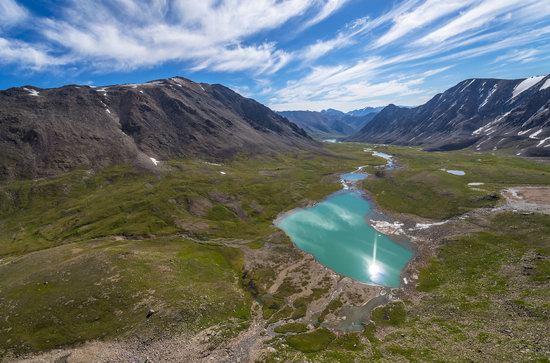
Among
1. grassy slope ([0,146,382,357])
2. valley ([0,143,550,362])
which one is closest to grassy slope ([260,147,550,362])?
valley ([0,143,550,362])

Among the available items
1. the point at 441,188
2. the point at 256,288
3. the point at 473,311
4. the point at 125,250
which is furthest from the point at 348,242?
the point at 441,188

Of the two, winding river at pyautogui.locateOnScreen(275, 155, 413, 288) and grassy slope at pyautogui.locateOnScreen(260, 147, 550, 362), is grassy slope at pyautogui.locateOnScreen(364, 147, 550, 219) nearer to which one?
winding river at pyautogui.locateOnScreen(275, 155, 413, 288)

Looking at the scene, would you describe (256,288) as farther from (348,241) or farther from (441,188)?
(441,188)

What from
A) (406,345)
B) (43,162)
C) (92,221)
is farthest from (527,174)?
(43,162)

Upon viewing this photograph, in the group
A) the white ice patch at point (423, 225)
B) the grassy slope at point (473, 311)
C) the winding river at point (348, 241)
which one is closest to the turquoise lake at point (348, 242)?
the winding river at point (348, 241)

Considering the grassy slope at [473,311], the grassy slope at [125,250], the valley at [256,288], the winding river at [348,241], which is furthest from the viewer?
the winding river at [348,241]

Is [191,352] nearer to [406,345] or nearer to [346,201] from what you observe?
[406,345]

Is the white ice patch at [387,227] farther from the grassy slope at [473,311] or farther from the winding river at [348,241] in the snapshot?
the grassy slope at [473,311]

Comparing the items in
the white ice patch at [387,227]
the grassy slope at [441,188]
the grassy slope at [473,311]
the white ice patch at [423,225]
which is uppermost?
the grassy slope at [441,188]
